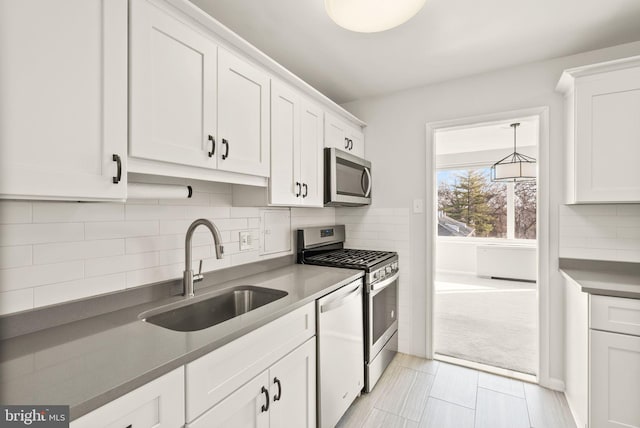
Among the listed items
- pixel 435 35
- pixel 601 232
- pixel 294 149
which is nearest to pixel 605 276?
pixel 601 232

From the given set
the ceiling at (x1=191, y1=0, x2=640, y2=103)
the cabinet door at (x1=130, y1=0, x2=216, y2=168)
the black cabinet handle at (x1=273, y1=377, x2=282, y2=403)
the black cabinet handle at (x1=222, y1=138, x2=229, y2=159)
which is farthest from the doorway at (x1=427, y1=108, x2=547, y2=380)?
the cabinet door at (x1=130, y1=0, x2=216, y2=168)

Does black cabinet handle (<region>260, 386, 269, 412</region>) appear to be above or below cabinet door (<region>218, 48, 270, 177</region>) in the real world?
below

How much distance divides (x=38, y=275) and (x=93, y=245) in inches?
7.6

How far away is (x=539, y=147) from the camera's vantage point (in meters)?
2.23

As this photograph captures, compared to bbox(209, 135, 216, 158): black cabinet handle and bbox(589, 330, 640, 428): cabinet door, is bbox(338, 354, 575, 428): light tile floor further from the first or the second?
bbox(209, 135, 216, 158): black cabinet handle

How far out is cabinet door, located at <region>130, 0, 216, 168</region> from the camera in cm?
106

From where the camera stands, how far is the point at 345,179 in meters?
2.43

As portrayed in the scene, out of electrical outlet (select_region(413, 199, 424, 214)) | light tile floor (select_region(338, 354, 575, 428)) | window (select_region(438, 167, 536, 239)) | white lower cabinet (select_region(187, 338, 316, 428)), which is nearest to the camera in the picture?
white lower cabinet (select_region(187, 338, 316, 428))

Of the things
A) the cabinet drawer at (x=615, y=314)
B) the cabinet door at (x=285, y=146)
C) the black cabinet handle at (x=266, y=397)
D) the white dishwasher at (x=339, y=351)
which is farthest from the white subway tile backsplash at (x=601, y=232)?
the black cabinet handle at (x=266, y=397)

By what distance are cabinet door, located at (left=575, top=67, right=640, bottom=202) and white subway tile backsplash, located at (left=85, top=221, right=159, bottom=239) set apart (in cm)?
248

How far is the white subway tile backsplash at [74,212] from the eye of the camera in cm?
107

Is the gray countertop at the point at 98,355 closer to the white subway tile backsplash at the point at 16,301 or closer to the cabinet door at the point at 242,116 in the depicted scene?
the white subway tile backsplash at the point at 16,301

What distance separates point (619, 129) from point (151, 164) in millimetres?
2516

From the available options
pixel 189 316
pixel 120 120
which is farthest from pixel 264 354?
pixel 120 120
